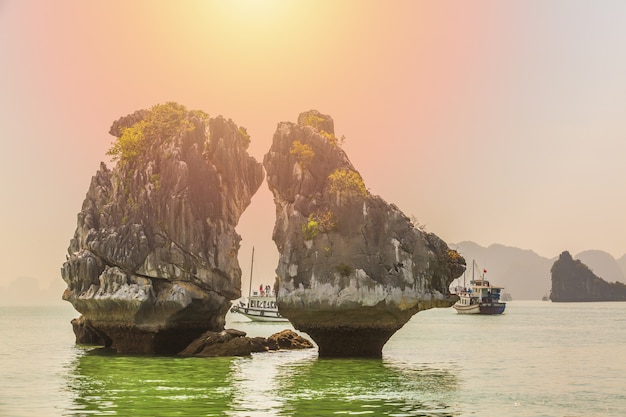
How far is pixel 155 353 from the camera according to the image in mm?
44188

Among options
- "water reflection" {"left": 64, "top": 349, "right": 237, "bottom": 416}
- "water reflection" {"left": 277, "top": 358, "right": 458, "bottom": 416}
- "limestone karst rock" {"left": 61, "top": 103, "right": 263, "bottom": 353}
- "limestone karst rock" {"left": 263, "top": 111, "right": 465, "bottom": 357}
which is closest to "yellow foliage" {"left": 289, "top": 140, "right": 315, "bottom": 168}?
"limestone karst rock" {"left": 263, "top": 111, "right": 465, "bottom": 357}

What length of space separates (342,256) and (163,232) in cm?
1032

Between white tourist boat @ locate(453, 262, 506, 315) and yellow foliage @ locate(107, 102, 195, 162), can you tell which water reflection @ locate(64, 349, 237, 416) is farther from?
white tourist boat @ locate(453, 262, 506, 315)

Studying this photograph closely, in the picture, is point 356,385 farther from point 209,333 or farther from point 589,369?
point 589,369

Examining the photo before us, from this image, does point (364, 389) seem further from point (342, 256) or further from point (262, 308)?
point (262, 308)

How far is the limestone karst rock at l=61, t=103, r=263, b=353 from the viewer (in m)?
44.4

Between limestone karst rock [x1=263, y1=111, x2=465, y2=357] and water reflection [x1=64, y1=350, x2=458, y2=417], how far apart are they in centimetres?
196

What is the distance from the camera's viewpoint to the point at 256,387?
31.3 meters

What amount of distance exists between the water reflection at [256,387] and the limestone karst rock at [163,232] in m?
2.86

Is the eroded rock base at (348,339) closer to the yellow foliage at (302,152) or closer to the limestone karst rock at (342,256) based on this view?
the limestone karst rock at (342,256)

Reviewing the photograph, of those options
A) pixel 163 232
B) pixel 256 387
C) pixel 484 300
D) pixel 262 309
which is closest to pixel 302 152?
pixel 163 232

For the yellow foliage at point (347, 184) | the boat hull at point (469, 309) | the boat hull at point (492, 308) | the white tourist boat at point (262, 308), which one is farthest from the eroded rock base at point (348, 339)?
the boat hull at point (469, 309)

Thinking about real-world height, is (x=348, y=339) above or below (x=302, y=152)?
below

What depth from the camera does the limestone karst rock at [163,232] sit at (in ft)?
146
